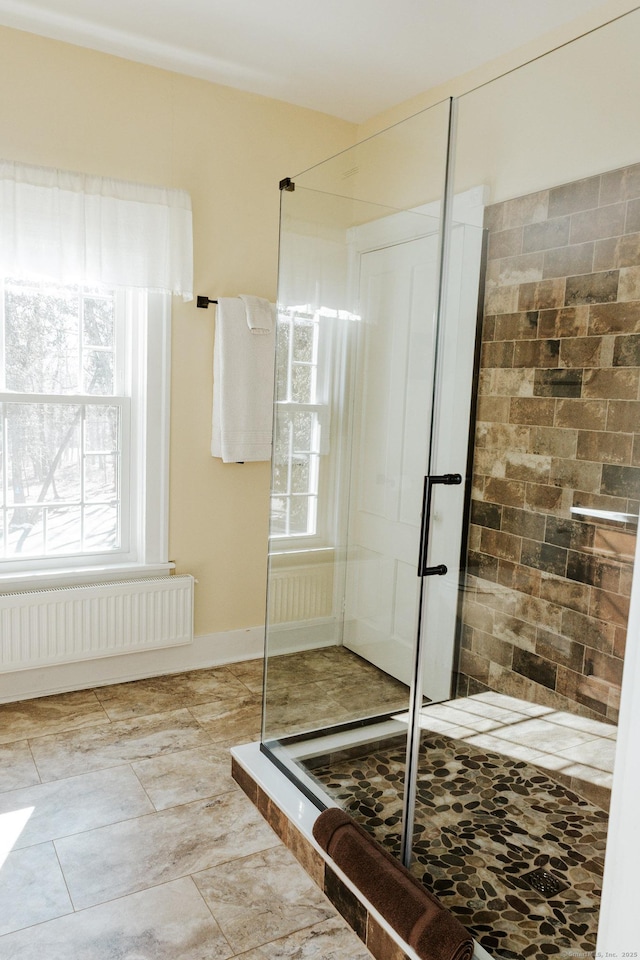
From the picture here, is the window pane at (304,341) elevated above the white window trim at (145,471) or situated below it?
above

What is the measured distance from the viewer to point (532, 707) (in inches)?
57.2

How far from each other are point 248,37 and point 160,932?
121 inches

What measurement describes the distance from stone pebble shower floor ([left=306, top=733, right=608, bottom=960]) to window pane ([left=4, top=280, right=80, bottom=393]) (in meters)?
2.14

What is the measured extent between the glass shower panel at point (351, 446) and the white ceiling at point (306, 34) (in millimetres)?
842

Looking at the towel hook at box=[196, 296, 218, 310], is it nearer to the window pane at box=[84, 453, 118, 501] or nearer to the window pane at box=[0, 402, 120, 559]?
the window pane at box=[0, 402, 120, 559]

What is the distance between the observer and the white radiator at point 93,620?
2.94 metres

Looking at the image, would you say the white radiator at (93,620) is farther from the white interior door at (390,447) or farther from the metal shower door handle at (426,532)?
the metal shower door handle at (426,532)

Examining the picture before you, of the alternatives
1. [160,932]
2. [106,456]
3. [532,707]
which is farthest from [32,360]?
[532,707]

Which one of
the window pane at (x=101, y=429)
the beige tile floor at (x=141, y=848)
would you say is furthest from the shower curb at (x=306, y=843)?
the window pane at (x=101, y=429)

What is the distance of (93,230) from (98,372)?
0.61 m

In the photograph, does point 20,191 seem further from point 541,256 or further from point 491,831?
point 491,831

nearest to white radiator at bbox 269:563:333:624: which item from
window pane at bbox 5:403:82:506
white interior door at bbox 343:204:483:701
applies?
white interior door at bbox 343:204:483:701

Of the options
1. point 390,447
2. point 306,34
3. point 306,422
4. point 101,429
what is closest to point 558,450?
point 390,447

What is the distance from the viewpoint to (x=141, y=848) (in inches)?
82.8
